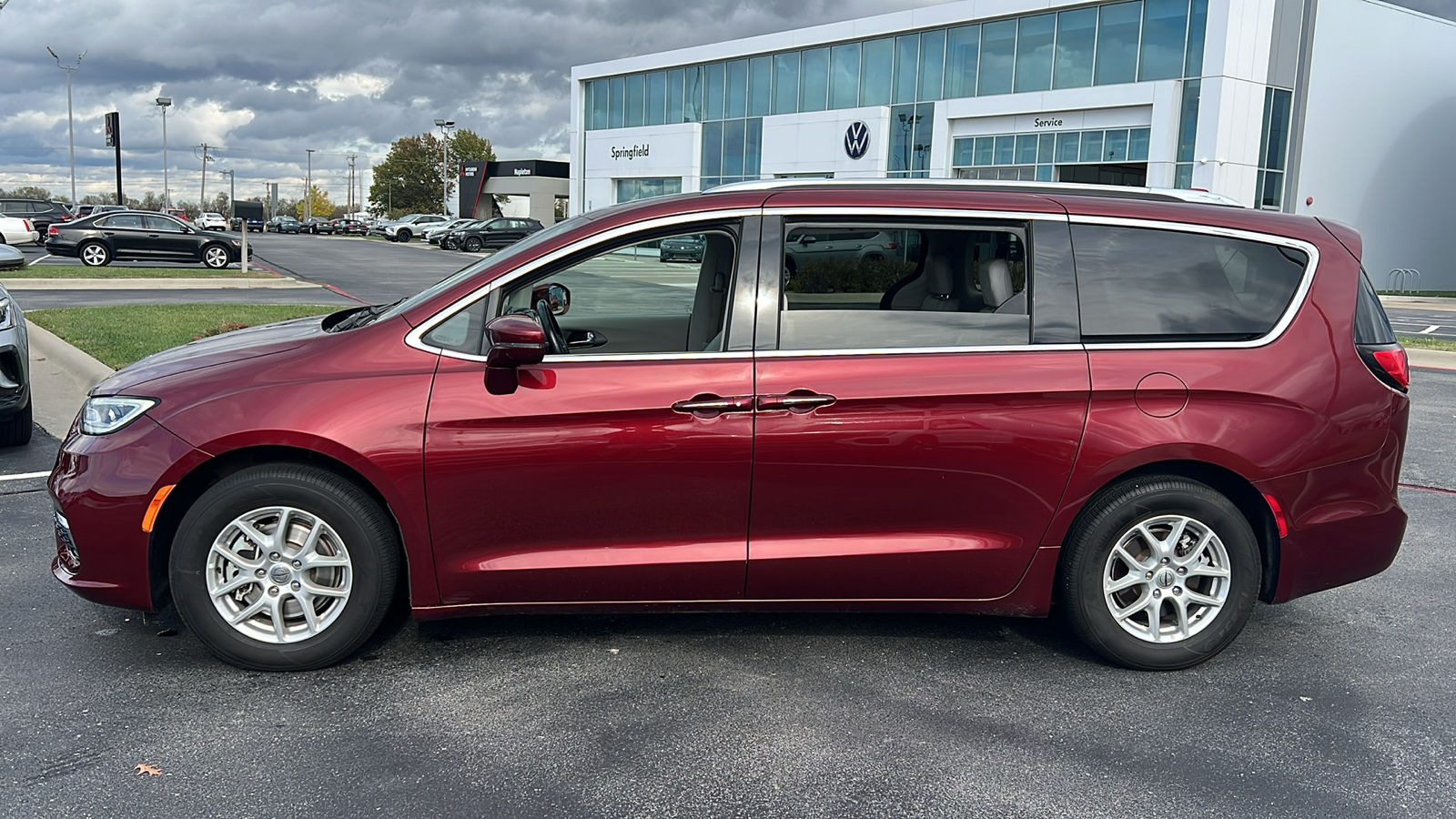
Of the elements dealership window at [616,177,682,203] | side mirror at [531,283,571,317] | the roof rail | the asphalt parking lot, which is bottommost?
the asphalt parking lot

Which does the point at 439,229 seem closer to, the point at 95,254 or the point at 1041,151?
the point at 95,254

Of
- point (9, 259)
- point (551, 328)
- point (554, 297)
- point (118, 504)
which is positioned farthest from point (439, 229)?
point (118, 504)

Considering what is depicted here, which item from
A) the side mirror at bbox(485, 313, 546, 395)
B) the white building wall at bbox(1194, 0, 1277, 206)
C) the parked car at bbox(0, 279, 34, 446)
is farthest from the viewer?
the white building wall at bbox(1194, 0, 1277, 206)

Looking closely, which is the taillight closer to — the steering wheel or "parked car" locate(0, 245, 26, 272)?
the steering wheel

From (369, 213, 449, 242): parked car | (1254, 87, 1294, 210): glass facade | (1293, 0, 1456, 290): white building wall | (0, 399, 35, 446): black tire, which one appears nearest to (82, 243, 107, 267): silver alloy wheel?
(0, 399, 35, 446): black tire

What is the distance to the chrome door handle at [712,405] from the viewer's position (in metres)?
3.84

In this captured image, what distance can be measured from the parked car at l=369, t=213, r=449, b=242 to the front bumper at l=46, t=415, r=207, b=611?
65.2 meters

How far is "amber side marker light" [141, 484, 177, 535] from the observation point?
3.81m

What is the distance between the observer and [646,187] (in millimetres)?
56938

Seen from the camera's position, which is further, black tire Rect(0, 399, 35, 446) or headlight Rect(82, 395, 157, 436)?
black tire Rect(0, 399, 35, 446)

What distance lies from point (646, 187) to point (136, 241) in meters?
31.3

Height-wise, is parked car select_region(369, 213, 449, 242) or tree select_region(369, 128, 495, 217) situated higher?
tree select_region(369, 128, 495, 217)

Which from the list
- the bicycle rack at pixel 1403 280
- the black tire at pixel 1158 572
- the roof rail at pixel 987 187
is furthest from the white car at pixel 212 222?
the black tire at pixel 1158 572

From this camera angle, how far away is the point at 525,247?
4066 mm
